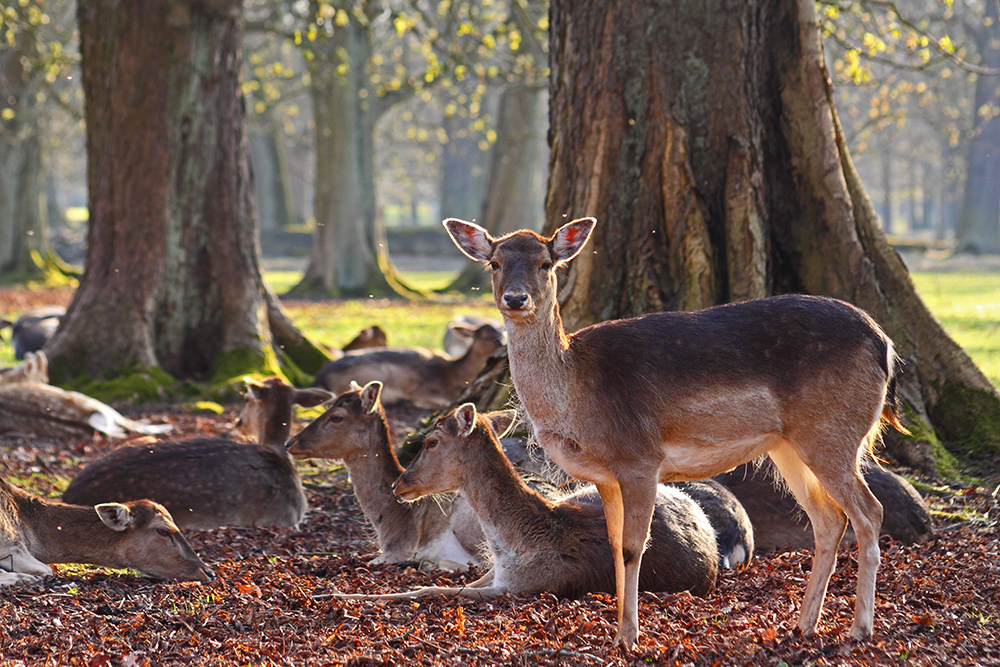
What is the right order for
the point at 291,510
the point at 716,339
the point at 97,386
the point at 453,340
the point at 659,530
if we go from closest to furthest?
the point at 716,339 → the point at 659,530 → the point at 291,510 → the point at 97,386 → the point at 453,340

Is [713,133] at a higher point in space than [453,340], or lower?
higher

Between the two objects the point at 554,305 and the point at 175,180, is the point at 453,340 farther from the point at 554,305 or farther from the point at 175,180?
the point at 554,305

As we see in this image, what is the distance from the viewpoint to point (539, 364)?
4.25 meters

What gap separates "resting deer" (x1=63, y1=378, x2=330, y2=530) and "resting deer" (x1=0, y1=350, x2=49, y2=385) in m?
3.51

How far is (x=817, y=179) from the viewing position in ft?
23.4

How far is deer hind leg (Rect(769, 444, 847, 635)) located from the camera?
13.7 feet

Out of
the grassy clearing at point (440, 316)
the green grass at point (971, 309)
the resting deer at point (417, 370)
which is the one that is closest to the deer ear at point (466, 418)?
the green grass at point (971, 309)

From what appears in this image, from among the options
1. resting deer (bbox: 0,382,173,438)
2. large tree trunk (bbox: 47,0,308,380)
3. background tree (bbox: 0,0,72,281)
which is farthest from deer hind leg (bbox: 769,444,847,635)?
background tree (bbox: 0,0,72,281)

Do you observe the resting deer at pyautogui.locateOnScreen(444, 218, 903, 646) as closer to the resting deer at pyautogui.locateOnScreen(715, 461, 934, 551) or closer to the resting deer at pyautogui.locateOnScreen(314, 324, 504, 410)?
the resting deer at pyautogui.locateOnScreen(715, 461, 934, 551)

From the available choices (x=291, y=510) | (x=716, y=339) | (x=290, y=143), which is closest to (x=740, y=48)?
(x=716, y=339)

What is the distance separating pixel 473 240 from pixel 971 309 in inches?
641

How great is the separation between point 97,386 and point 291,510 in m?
4.29

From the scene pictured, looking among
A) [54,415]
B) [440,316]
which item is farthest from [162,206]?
[440,316]

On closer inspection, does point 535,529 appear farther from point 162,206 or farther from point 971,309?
point 971,309
